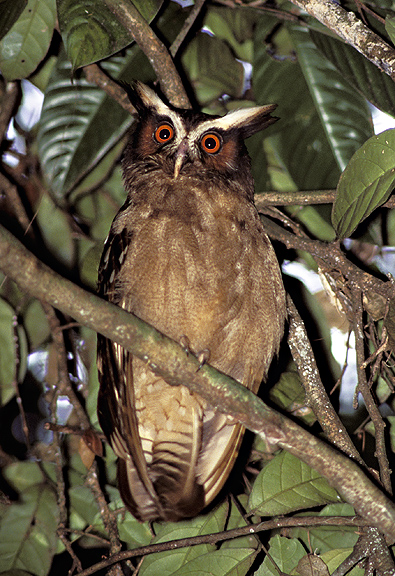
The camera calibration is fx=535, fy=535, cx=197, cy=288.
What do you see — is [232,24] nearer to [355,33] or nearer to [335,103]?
[335,103]

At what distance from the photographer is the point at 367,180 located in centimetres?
141

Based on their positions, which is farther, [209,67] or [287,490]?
[209,67]

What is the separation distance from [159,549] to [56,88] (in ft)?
5.91

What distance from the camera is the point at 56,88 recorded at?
2.24 metres

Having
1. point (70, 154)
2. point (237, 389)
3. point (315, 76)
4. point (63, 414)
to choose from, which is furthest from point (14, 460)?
point (315, 76)

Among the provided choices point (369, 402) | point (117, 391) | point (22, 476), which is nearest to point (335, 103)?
point (369, 402)

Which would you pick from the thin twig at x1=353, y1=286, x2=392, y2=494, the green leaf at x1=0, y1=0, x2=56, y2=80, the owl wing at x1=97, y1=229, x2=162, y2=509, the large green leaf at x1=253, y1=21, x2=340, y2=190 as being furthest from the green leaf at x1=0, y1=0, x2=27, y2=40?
the thin twig at x1=353, y1=286, x2=392, y2=494

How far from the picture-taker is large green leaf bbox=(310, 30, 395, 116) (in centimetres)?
194

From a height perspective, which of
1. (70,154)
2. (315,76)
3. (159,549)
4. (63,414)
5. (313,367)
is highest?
(315,76)

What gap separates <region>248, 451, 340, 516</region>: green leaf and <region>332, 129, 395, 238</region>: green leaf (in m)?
0.79

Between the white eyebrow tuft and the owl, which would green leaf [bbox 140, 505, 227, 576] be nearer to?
the owl

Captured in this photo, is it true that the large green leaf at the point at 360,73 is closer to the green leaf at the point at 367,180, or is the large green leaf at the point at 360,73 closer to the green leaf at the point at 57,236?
the green leaf at the point at 367,180

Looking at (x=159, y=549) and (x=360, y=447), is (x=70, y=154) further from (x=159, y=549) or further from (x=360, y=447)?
(x=360, y=447)

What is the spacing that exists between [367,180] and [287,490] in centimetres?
99
